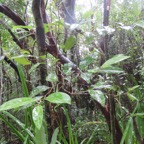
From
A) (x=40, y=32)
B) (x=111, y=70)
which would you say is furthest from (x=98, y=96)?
(x=40, y=32)

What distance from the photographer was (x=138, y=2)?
631 millimetres

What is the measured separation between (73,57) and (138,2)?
2.81ft

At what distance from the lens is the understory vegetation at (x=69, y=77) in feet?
1.84

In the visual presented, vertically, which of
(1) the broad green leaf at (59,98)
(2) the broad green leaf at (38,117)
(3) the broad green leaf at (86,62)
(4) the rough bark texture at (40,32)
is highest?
(4) the rough bark texture at (40,32)

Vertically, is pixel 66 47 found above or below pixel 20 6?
below

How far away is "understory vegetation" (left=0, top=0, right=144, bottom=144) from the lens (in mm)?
562

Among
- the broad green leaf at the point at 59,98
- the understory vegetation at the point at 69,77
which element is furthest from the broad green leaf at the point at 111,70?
the broad green leaf at the point at 59,98

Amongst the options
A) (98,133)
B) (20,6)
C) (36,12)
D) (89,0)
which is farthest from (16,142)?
(89,0)

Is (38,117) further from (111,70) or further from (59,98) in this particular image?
(111,70)

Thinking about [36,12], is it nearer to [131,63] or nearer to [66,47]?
[66,47]

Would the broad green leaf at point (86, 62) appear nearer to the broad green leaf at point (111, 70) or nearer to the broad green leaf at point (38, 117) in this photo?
the broad green leaf at point (111, 70)

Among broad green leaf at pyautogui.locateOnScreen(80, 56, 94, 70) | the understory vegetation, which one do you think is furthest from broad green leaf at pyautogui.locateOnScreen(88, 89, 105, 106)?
broad green leaf at pyautogui.locateOnScreen(80, 56, 94, 70)

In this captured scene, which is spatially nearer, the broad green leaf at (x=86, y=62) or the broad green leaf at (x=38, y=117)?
the broad green leaf at (x=38, y=117)

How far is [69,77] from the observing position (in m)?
0.66
